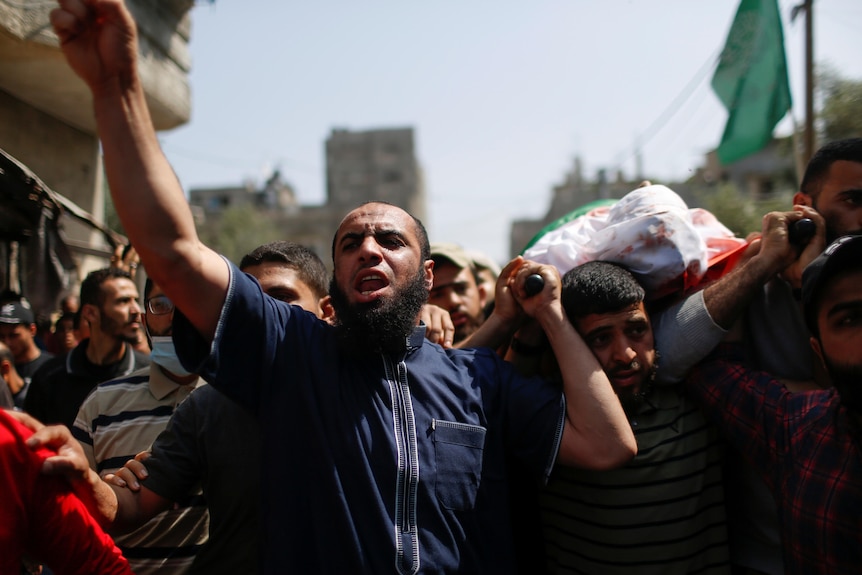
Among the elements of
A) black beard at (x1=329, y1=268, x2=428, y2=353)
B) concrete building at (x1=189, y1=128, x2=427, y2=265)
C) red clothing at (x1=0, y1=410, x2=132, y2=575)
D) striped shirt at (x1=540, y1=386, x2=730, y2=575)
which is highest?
concrete building at (x1=189, y1=128, x2=427, y2=265)

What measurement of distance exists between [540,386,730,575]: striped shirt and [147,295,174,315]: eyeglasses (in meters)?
1.77

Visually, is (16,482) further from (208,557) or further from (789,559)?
(789,559)

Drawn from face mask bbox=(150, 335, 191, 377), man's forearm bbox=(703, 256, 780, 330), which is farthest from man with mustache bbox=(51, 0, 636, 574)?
face mask bbox=(150, 335, 191, 377)

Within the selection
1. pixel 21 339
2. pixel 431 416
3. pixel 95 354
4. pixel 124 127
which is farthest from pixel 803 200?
pixel 21 339

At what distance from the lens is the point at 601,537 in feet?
7.06

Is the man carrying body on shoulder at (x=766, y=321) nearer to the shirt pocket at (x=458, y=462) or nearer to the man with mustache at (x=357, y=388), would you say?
the man with mustache at (x=357, y=388)

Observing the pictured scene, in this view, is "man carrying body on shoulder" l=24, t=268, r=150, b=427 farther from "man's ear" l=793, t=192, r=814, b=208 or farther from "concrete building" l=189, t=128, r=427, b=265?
"concrete building" l=189, t=128, r=427, b=265

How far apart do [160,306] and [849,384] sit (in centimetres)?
256

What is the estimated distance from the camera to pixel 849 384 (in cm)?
168

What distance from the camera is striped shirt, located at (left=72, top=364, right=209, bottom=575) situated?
230cm

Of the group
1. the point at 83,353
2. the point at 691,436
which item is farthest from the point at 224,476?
the point at 83,353

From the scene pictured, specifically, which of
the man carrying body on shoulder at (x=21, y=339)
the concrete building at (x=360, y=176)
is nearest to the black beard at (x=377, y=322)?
the man carrying body on shoulder at (x=21, y=339)

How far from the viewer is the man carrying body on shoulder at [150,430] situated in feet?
7.55

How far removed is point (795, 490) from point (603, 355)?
0.71 meters
